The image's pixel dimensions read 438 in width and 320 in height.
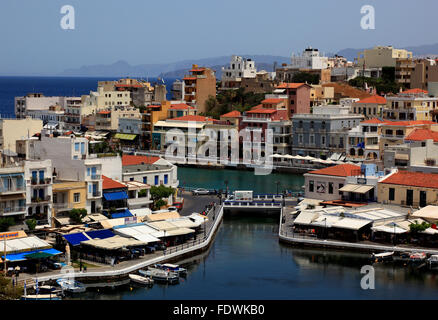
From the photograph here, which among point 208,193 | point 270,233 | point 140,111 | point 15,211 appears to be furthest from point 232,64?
point 15,211

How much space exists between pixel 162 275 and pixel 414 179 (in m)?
14.1

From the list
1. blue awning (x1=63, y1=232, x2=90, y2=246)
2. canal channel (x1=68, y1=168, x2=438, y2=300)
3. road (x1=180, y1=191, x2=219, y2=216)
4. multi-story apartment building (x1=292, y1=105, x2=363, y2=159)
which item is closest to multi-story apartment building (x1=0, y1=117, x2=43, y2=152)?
road (x1=180, y1=191, x2=219, y2=216)

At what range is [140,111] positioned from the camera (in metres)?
77.8

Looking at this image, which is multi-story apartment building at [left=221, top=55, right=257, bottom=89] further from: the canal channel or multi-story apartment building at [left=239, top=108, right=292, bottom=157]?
the canal channel

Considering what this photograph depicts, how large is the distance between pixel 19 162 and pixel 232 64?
65.1 metres

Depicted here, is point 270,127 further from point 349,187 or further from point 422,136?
point 349,187

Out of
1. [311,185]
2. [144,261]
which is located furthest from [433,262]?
[311,185]

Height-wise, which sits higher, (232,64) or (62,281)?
(232,64)

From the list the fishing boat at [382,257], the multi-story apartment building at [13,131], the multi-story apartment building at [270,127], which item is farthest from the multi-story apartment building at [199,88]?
the fishing boat at [382,257]

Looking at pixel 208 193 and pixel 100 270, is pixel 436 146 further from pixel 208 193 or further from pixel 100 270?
pixel 100 270

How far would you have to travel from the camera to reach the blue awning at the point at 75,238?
25.4 meters

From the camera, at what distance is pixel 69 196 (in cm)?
2873

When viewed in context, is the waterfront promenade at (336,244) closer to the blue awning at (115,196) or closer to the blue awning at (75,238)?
the blue awning at (115,196)

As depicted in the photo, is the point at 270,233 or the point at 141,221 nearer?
the point at 141,221
